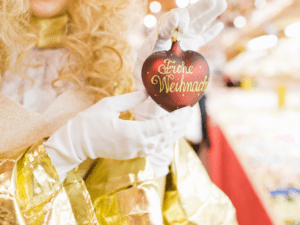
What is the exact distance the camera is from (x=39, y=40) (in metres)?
0.67

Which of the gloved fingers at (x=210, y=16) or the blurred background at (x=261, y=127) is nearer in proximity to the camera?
the gloved fingers at (x=210, y=16)

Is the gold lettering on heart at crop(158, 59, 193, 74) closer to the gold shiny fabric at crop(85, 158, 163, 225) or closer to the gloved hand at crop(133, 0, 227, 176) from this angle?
the gloved hand at crop(133, 0, 227, 176)

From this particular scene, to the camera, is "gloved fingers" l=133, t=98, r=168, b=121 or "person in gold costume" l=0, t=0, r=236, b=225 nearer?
"person in gold costume" l=0, t=0, r=236, b=225

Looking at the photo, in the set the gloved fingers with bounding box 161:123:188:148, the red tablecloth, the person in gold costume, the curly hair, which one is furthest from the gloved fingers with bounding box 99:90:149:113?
the red tablecloth

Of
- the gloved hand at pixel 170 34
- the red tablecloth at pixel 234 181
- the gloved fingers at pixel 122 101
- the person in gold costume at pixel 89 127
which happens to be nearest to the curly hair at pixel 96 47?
the person in gold costume at pixel 89 127

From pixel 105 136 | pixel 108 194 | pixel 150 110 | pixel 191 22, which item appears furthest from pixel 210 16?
pixel 108 194

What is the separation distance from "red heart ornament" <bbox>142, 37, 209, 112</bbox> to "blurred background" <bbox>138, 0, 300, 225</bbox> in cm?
48

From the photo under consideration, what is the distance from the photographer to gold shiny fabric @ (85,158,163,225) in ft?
1.64

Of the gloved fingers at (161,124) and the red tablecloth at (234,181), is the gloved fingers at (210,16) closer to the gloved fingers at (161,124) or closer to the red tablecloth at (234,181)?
the gloved fingers at (161,124)

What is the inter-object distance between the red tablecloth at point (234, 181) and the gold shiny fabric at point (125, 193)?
1.31ft

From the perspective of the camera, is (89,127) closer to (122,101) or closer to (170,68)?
(122,101)

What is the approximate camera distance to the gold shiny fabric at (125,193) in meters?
0.50

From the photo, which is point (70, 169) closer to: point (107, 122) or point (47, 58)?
point (107, 122)

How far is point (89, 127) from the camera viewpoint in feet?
1.50
